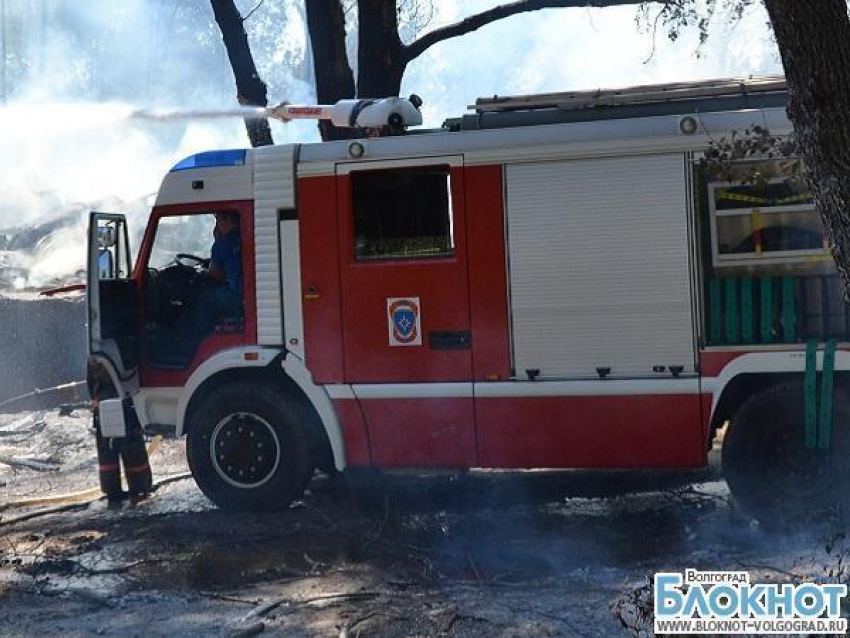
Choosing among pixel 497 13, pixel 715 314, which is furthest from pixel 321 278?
pixel 497 13

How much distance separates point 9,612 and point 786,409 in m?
4.57

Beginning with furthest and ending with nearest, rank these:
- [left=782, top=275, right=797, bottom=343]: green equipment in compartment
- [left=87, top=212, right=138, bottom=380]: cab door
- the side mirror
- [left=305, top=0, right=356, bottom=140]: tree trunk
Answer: [left=305, top=0, right=356, bottom=140]: tree trunk < the side mirror < [left=87, top=212, right=138, bottom=380]: cab door < [left=782, top=275, right=797, bottom=343]: green equipment in compartment

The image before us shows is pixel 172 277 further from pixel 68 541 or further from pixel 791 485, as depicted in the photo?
pixel 791 485

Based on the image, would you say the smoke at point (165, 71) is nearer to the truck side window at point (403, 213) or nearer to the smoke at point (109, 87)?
the smoke at point (109, 87)

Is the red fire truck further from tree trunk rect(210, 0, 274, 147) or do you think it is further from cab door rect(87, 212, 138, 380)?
tree trunk rect(210, 0, 274, 147)

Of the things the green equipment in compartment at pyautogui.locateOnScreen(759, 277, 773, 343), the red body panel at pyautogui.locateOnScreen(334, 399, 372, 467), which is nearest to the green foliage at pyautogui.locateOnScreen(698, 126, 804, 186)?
the green equipment in compartment at pyautogui.locateOnScreen(759, 277, 773, 343)

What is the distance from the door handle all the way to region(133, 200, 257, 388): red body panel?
4.21ft

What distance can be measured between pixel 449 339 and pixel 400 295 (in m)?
0.43

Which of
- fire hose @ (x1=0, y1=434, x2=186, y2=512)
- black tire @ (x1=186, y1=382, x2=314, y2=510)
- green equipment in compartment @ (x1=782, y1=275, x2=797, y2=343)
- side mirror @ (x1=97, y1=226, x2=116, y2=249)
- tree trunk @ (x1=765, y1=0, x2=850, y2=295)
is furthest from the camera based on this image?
fire hose @ (x1=0, y1=434, x2=186, y2=512)

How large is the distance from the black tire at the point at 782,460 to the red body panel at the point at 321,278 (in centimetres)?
262

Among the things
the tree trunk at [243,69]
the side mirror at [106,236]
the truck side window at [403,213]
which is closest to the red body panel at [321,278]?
the truck side window at [403,213]

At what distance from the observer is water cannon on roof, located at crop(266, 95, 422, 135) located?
8.52 metres

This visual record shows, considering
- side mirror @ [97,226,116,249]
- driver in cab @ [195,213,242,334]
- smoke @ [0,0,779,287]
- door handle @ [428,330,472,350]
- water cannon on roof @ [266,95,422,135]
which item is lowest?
door handle @ [428,330,472,350]

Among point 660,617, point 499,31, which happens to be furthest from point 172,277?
point 499,31
